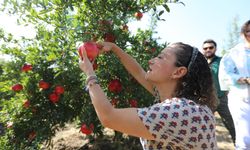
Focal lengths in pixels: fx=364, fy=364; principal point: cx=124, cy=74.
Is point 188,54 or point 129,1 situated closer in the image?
point 188,54

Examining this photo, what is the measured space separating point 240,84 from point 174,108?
7.73 feet

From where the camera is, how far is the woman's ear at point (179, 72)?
2.00m

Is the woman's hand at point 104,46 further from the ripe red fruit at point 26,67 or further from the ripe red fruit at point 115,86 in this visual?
the ripe red fruit at point 26,67

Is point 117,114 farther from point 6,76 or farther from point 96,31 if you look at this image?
point 6,76

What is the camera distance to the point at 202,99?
200 cm

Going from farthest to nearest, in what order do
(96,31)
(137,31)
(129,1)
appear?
(137,31) < (129,1) < (96,31)

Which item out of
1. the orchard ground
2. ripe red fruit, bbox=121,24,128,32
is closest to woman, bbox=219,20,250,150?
→ ripe red fruit, bbox=121,24,128,32

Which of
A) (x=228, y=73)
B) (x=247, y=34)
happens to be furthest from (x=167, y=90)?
(x=247, y=34)

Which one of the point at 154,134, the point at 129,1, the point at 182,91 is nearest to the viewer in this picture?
the point at 154,134

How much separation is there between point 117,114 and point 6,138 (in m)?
2.55

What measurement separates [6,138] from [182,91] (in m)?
2.59

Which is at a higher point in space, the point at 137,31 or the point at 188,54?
the point at 137,31

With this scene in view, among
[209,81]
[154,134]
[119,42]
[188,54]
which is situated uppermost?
[119,42]

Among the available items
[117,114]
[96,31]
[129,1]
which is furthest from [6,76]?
[117,114]
